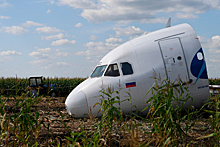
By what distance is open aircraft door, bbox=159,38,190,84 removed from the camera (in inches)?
336

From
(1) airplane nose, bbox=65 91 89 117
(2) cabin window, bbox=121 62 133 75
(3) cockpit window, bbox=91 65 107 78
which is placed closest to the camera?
(1) airplane nose, bbox=65 91 89 117

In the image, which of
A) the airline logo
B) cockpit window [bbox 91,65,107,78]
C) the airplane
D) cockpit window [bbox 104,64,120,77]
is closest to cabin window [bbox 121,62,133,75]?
the airplane

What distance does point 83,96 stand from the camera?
26.5 feet

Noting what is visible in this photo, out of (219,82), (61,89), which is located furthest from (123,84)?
(219,82)

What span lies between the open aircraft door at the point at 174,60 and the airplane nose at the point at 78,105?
11.3 feet

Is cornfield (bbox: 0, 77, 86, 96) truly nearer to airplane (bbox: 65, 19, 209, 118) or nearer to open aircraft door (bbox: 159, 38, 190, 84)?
airplane (bbox: 65, 19, 209, 118)

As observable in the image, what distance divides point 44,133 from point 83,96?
7.75 ft

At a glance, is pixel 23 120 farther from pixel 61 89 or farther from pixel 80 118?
pixel 61 89

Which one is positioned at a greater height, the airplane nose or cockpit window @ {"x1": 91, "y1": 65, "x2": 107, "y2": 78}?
cockpit window @ {"x1": 91, "y1": 65, "x2": 107, "y2": 78}

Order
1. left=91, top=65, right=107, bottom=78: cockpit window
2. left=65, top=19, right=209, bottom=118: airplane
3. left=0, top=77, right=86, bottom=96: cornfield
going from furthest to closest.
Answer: left=0, top=77, right=86, bottom=96: cornfield
left=91, top=65, right=107, bottom=78: cockpit window
left=65, top=19, right=209, bottom=118: airplane

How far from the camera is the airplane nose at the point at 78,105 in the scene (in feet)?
26.4

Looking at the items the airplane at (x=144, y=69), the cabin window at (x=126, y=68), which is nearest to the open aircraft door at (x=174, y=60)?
the airplane at (x=144, y=69)

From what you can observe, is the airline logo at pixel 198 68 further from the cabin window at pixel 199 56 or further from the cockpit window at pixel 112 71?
the cockpit window at pixel 112 71

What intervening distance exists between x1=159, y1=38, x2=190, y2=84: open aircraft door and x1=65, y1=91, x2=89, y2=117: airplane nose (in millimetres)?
3432
